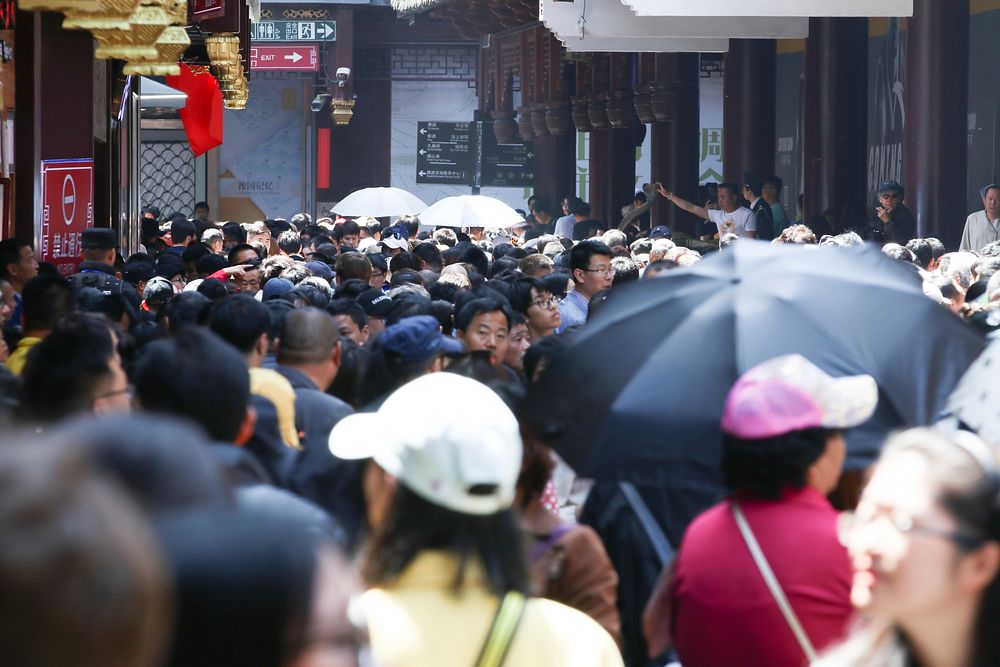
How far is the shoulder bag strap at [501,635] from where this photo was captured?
2.27 meters

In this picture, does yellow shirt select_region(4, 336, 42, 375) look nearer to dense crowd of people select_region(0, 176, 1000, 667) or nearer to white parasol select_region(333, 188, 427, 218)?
dense crowd of people select_region(0, 176, 1000, 667)

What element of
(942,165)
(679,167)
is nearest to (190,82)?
(679,167)

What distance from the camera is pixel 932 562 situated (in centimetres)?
208

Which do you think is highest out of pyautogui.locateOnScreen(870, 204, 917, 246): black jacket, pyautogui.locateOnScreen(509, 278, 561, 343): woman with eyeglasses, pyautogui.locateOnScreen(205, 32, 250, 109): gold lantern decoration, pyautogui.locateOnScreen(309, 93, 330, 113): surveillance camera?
pyautogui.locateOnScreen(309, 93, 330, 113): surveillance camera

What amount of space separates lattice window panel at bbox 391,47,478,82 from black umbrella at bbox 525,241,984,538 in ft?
90.4

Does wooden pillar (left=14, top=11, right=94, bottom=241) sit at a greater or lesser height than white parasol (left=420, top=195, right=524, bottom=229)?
greater

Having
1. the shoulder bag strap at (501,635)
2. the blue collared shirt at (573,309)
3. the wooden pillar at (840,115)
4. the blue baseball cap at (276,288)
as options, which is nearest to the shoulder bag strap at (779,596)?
the shoulder bag strap at (501,635)

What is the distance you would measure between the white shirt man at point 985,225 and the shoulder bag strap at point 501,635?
33.5 feet

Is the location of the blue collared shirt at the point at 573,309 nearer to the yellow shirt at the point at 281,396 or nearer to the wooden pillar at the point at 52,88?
the yellow shirt at the point at 281,396

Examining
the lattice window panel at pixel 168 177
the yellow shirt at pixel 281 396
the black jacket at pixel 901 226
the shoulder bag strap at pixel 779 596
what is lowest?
the shoulder bag strap at pixel 779 596

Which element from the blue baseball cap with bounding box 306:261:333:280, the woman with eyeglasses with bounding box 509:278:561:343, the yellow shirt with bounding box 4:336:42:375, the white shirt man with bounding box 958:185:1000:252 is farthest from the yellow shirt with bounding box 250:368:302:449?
the white shirt man with bounding box 958:185:1000:252

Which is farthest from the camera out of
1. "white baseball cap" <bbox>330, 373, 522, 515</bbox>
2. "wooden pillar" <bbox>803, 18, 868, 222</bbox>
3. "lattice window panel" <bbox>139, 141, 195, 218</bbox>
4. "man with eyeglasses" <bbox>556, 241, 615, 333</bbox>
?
"lattice window panel" <bbox>139, 141, 195, 218</bbox>

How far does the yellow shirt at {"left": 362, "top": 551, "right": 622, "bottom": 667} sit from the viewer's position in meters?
2.28

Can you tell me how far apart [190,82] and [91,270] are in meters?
9.12
